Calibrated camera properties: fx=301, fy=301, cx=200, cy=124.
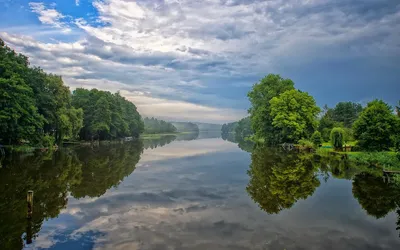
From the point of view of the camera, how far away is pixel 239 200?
1873 centimetres

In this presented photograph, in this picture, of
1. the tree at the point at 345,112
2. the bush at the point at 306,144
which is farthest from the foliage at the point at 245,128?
the bush at the point at 306,144

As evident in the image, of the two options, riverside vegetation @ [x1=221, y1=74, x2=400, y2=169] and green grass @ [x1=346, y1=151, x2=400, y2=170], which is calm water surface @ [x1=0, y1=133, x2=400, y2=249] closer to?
green grass @ [x1=346, y1=151, x2=400, y2=170]

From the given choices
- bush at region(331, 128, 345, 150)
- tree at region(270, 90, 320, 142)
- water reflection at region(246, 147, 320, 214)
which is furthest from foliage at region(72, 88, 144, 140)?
water reflection at region(246, 147, 320, 214)

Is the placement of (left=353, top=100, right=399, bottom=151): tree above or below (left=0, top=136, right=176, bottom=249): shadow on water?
above

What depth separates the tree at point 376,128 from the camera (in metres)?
39.3

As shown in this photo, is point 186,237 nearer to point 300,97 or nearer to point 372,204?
point 372,204

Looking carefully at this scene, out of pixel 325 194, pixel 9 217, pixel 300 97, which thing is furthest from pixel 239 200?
pixel 300 97

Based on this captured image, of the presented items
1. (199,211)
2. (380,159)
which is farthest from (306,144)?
(199,211)

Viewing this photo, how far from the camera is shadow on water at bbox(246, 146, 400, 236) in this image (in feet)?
56.9

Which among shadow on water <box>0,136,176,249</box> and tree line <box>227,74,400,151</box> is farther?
tree line <box>227,74,400,151</box>

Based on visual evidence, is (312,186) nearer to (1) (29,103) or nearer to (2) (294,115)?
(2) (294,115)

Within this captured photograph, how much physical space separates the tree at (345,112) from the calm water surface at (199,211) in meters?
69.1

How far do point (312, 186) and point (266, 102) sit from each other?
50.9m

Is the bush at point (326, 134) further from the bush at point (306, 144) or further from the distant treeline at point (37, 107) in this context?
the distant treeline at point (37, 107)
